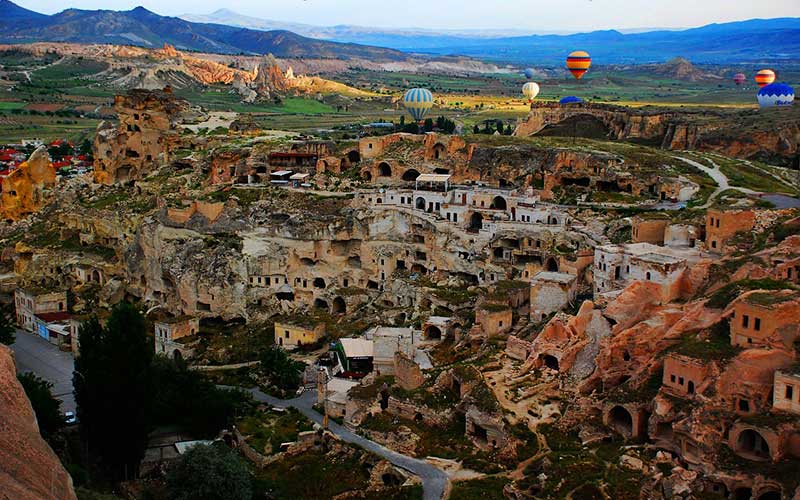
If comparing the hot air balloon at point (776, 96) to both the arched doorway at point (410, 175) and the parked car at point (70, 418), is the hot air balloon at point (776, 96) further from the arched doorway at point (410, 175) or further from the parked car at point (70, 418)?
the parked car at point (70, 418)

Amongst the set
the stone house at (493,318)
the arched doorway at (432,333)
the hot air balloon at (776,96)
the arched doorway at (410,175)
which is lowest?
the arched doorway at (432,333)

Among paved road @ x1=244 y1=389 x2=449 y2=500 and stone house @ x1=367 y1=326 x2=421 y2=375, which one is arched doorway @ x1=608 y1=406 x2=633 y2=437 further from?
stone house @ x1=367 y1=326 x2=421 y2=375

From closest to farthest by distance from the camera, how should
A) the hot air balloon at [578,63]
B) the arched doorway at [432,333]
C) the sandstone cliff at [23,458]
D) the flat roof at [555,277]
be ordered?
the sandstone cliff at [23,458], the flat roof at [555,277], the arched doorway at [432,333], the hot air balloon at [578,63]

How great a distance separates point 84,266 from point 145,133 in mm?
13923

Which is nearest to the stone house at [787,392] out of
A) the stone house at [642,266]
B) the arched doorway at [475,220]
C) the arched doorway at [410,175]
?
the stone house at [642,266]

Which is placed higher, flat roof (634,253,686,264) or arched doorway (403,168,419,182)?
arched doorway (403,168,419,182)

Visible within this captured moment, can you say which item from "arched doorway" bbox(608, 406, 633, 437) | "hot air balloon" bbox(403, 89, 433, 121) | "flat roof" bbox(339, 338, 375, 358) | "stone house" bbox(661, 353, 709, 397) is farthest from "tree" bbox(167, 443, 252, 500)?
"hot air balloon" bbox(403, 89, 433, 121)

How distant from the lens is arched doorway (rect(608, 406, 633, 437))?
30.9 m

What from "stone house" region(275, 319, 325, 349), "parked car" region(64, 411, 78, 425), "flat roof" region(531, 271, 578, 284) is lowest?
"parked car" region(64, 411, 78, 425)

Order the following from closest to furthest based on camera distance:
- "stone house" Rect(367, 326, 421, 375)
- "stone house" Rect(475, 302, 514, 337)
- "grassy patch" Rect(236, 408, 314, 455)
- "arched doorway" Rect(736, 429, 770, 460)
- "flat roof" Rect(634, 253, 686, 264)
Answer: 1. "arched doorway" Rect(736, 429, 770, 460)
2. "grassy patch" Rect(236, 408, 314, 455)
3. "flat roof" Rect(634, 253, 686, 264)
4. "stone house" Rect(475, 302, 514, 337)
5. "stone house" Rect(367, 326, 421, 375)

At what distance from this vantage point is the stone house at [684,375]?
2897 centimetres

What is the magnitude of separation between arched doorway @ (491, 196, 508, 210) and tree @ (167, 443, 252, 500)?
26.5m

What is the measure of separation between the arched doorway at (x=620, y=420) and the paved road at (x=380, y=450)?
6167mm

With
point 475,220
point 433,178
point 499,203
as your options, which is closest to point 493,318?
point 475,220
